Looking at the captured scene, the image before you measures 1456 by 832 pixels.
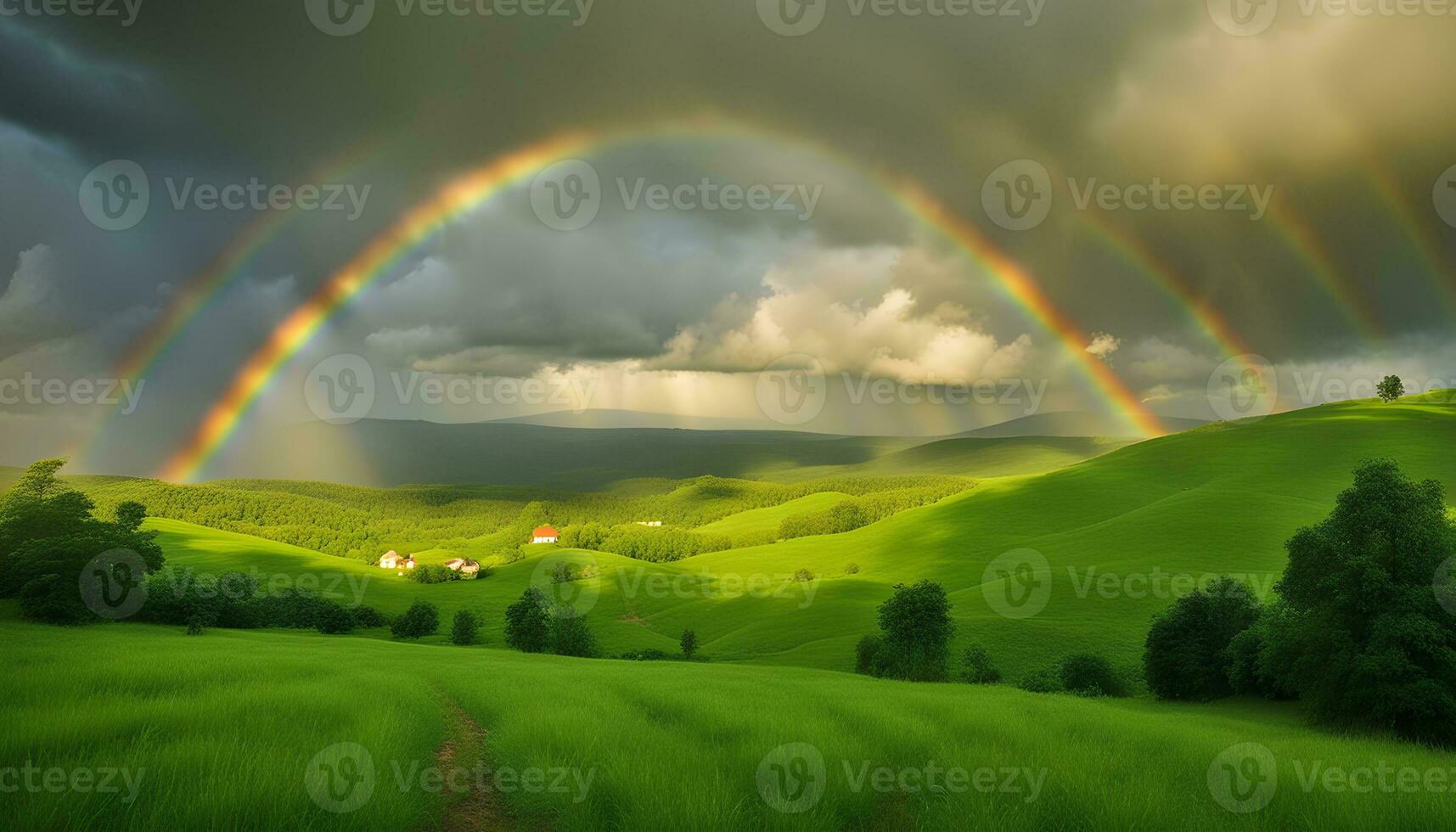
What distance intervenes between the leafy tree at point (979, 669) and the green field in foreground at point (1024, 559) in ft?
9.10

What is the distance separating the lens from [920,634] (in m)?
60.3

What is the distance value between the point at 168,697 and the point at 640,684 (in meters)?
11.9

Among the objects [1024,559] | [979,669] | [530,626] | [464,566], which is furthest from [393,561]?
[979,669]

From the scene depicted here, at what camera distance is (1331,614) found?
95.0 feet

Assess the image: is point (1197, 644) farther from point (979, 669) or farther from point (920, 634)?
point (920, 634)

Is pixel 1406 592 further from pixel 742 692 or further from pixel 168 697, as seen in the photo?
pixel 168 697

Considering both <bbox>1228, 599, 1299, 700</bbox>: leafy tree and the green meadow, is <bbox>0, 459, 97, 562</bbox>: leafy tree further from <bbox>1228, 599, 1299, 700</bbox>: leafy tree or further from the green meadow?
<bbox>1228, 599, 1299, 700</bbox>: leafy tree

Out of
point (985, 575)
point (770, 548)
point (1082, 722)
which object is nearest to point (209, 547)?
point (770, 548)

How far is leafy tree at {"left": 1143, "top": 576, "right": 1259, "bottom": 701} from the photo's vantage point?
144ft

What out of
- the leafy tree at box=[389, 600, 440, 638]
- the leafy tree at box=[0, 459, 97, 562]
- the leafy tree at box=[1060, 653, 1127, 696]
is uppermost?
the leafy tree at box=[0, 459, 97, 562]

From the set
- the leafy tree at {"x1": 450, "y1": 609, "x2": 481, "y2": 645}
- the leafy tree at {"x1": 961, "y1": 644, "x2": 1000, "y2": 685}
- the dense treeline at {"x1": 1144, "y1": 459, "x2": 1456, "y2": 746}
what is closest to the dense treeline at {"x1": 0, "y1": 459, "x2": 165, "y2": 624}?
the leafy tree at {"x1": 450, "y1": 609, "x2": 481, "y2": 645}

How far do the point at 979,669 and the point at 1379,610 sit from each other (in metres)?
33.8

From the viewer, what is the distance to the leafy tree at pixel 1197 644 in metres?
43.8

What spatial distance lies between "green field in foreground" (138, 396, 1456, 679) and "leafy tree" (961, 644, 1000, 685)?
2774mm
